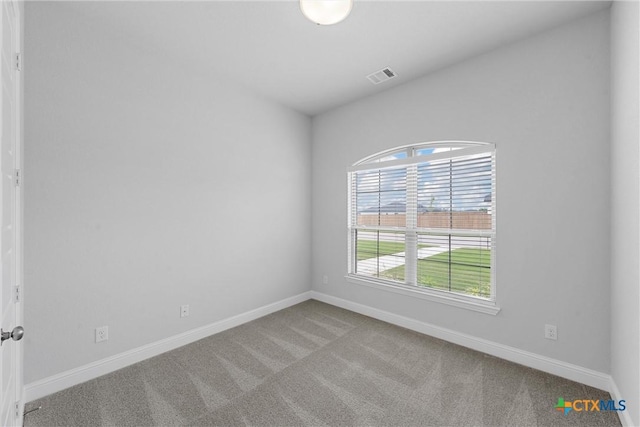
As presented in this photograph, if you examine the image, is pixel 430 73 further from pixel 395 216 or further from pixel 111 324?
pixel 111 324

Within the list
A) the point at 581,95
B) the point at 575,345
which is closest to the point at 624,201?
the point at 581,95

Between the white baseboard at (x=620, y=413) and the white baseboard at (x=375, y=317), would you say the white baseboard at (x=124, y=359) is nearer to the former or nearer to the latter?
the white baseboard at (x=375, y=317)

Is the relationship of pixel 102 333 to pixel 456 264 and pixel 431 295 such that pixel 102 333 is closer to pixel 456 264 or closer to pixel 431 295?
pixel 431 295

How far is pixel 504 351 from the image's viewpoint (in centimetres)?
251

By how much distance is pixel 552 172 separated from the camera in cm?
230

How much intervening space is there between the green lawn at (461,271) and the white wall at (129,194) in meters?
2.03

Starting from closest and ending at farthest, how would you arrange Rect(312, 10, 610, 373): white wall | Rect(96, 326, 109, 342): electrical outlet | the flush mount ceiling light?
the flush mount ceiling light, Rect(312, 10, 610, 373): white wall, Rect(96, 326, 109, 342): electrical outlet

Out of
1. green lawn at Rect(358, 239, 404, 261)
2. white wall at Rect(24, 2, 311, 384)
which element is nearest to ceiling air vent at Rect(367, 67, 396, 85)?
white wall at Rect(24, 2, 311, 384)

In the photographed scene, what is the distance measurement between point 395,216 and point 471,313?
4.39 ft

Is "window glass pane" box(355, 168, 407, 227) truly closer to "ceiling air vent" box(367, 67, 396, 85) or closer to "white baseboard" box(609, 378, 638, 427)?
"ceiling air vent" box(367, 67, 396, 85)

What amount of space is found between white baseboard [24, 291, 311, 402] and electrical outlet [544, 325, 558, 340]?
2.97 meters

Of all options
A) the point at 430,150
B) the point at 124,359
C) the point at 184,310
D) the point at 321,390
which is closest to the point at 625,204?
the point at 430,150

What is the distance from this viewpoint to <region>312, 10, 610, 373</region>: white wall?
2119 millimetres

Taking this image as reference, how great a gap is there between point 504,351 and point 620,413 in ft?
2.53
